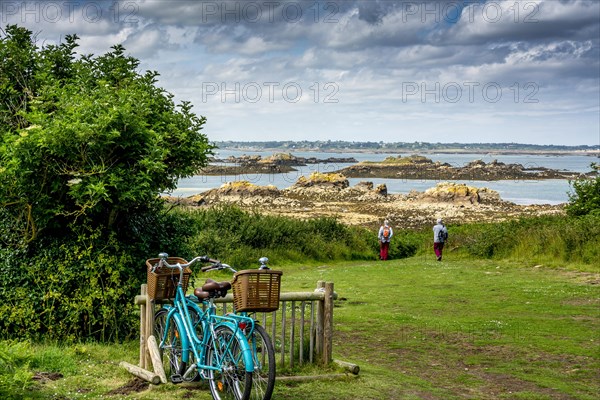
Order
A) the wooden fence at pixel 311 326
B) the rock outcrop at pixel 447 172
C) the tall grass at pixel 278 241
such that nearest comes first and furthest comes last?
the wooden fence at pixel 311 326, the tall grass at pixel 278 241, the rock outcrop at pixel 447 172

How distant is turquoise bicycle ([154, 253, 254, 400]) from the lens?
26.8 feet

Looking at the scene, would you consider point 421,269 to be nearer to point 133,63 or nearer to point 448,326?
point 448,326

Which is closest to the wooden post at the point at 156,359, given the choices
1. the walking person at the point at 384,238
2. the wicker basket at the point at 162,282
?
the wicker basket at the point at 162,282

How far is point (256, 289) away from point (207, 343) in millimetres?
1118

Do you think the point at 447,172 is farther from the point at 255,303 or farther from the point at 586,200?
the point at 255,303

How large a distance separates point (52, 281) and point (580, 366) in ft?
29.1

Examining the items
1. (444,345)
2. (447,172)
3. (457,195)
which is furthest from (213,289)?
(447,172)

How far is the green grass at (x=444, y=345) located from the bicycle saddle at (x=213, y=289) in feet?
4.38

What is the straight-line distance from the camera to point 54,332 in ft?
38.5

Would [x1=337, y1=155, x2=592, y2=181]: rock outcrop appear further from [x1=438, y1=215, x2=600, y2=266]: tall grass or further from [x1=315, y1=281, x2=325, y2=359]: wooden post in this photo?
[x1=315, y1=281, x2=325, y2=359]: wooden post

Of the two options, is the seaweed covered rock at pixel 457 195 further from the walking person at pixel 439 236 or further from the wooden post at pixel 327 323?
the wooden post at pixel 327 323

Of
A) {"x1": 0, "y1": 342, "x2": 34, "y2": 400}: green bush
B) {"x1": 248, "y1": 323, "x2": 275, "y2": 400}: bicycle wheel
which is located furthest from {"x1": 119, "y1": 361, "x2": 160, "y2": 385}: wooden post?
{"x1": 248, "y1": 323, "x2": 275, "y2": 400}: bicycle wheel

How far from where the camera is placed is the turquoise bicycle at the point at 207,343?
8.17m

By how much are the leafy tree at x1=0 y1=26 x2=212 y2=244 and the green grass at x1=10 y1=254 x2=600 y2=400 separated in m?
2.29
